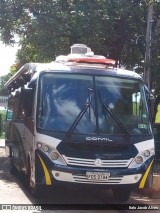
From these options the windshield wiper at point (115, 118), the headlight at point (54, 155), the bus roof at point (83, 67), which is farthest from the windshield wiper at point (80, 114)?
the bus roof at point (83, 67)

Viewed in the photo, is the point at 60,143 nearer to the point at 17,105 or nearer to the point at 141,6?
the point at 17,105

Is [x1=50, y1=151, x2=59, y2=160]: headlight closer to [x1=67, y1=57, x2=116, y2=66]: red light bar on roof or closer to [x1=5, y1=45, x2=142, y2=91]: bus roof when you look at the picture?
[x1=5, y1=45, x2=142, y2=91]: bus roof

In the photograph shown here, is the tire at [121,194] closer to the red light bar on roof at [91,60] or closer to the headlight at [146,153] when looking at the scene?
the headlight at [146,153]

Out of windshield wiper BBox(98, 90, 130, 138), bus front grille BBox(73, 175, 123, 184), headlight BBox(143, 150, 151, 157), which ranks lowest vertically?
bus front grille BBox(73, 175, 123, 184)

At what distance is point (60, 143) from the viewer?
7.77 metres

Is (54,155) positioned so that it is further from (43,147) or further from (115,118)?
(115,118)

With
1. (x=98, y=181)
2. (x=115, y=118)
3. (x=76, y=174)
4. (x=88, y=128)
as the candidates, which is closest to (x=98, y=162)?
(x=98, y=181)

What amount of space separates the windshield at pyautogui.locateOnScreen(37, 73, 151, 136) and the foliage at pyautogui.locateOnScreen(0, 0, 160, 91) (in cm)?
627

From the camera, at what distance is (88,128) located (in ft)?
26.2

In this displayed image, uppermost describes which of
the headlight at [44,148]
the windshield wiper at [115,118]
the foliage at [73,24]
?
the foliage at [73,24]

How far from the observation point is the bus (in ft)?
25.4

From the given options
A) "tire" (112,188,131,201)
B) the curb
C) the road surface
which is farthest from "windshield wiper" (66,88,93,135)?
the curb

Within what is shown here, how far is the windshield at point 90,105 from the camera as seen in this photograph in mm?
8031

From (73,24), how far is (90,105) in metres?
7.45
